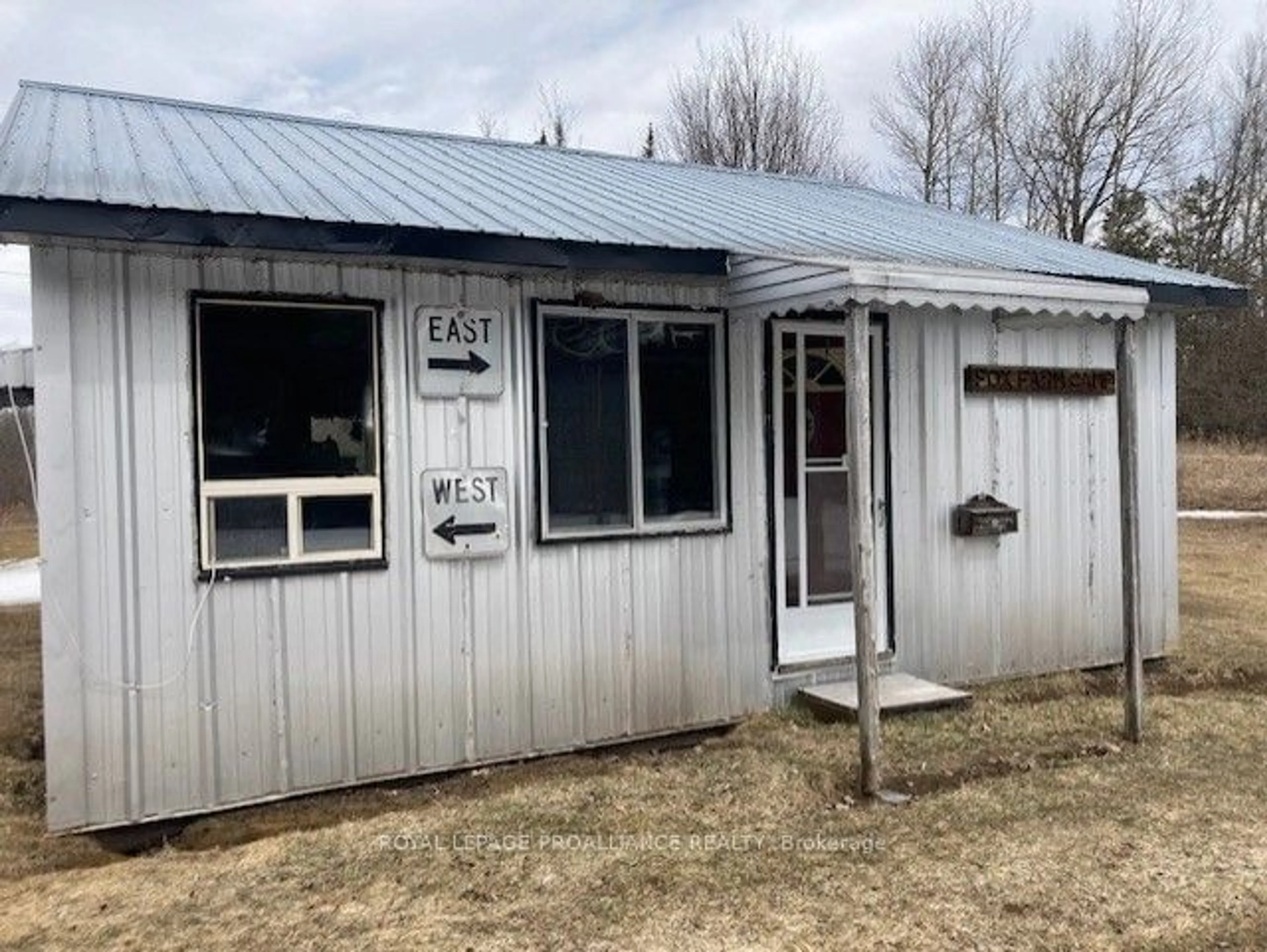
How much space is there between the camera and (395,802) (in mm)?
4645

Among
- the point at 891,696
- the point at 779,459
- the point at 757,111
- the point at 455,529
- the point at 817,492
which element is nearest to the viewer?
the point at 455,529

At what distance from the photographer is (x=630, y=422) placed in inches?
210

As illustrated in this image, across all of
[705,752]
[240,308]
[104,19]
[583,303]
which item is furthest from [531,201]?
[104,19]

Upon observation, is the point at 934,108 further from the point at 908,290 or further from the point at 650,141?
the point at 908,290

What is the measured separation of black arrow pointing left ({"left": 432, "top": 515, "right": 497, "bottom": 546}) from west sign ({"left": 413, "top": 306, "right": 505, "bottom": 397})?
581mm

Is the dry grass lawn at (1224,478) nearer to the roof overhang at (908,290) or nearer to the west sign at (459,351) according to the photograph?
the roof overhang at (908,290)

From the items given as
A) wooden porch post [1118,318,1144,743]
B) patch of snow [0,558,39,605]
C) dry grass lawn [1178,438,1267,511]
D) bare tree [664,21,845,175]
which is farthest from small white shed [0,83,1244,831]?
bare tree [664,21,845,175]

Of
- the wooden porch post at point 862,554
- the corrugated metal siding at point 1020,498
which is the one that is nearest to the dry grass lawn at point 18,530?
the corrugated metal siding at point 1020,498

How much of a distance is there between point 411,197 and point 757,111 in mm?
21701

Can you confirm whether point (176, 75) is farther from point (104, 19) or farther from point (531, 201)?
point (531, 201)

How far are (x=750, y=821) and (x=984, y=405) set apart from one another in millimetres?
3338

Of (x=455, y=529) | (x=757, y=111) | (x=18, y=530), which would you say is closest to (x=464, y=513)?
(x=455, y=529)

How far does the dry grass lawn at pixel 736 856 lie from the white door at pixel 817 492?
67 centimetres

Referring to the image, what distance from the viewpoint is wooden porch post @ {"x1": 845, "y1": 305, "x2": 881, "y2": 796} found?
178 inches
